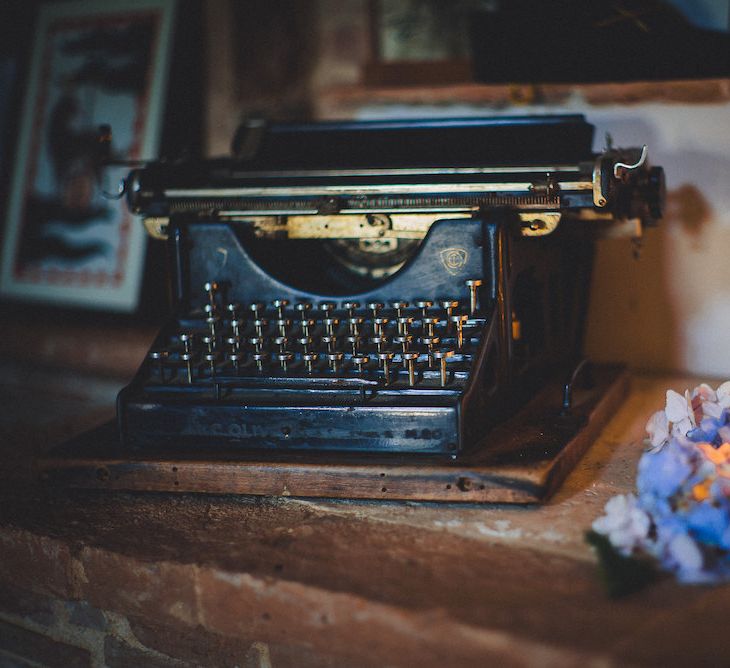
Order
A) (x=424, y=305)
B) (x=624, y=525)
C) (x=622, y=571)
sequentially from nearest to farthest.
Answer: (x=622, y=571)
(x=624, y=525)
(x=424, y=305)

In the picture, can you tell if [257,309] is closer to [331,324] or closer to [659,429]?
[331,324]

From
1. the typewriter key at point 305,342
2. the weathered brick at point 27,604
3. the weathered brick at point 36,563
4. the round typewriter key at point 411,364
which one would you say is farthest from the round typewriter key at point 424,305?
the weathered brick at point 27,604

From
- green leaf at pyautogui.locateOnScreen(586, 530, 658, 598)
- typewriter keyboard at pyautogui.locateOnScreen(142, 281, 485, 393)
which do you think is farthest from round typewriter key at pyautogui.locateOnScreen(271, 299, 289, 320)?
green leaf at pyautogui.locateOnScreen(586, 530, 658, 598)

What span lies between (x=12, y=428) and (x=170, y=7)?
155cm

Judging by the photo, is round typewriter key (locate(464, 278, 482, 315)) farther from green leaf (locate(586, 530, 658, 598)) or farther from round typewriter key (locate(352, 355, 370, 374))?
green leaf (locate(586, 530, 658, 598))

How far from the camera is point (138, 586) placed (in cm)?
157

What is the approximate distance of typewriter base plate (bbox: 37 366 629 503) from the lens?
162 cm

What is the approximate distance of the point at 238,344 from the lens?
1.84m

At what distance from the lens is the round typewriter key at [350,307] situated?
1820 mm

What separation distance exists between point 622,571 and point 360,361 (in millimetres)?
637

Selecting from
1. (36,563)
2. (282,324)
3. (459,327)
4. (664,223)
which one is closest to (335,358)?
(282,324)

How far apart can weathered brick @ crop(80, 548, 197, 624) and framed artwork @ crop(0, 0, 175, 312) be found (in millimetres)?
1545

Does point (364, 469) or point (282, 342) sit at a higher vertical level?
point (282, 342)

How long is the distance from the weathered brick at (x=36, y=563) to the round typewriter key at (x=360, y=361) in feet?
2.00
